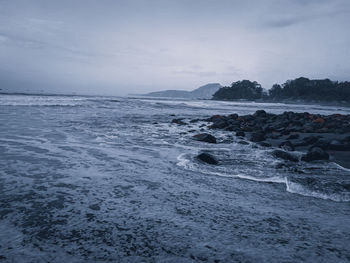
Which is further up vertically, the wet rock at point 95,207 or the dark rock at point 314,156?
the dark rock at point 314,156

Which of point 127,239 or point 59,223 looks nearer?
point 127,239

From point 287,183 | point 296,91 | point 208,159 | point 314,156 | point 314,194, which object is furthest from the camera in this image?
point 296,91

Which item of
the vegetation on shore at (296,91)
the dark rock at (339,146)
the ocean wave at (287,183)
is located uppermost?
the vegetation on shore at (296,91)

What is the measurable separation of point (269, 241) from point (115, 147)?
5086 millimetres

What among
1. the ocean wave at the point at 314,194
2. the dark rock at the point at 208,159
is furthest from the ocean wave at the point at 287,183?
the dark rock at the point at 208,159

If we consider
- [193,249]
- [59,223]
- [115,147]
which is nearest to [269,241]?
[193,249]

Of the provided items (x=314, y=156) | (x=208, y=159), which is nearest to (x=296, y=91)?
(x=314, y=156)

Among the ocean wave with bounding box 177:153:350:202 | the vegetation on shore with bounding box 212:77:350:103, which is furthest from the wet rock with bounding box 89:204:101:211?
the vegetation on shore with bounding box 212:77:350:103

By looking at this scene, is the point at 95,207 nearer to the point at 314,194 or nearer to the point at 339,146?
the point at 314,194

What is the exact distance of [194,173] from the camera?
426 centimetres

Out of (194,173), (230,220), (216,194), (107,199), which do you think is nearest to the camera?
(230,220)

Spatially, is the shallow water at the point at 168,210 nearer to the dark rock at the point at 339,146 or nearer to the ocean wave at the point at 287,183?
the ocean wave at the point at 287,183

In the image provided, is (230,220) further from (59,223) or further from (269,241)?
(59,223)

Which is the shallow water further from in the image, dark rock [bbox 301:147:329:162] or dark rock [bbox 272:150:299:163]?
dark rock [bbox 272:150:299:163]
